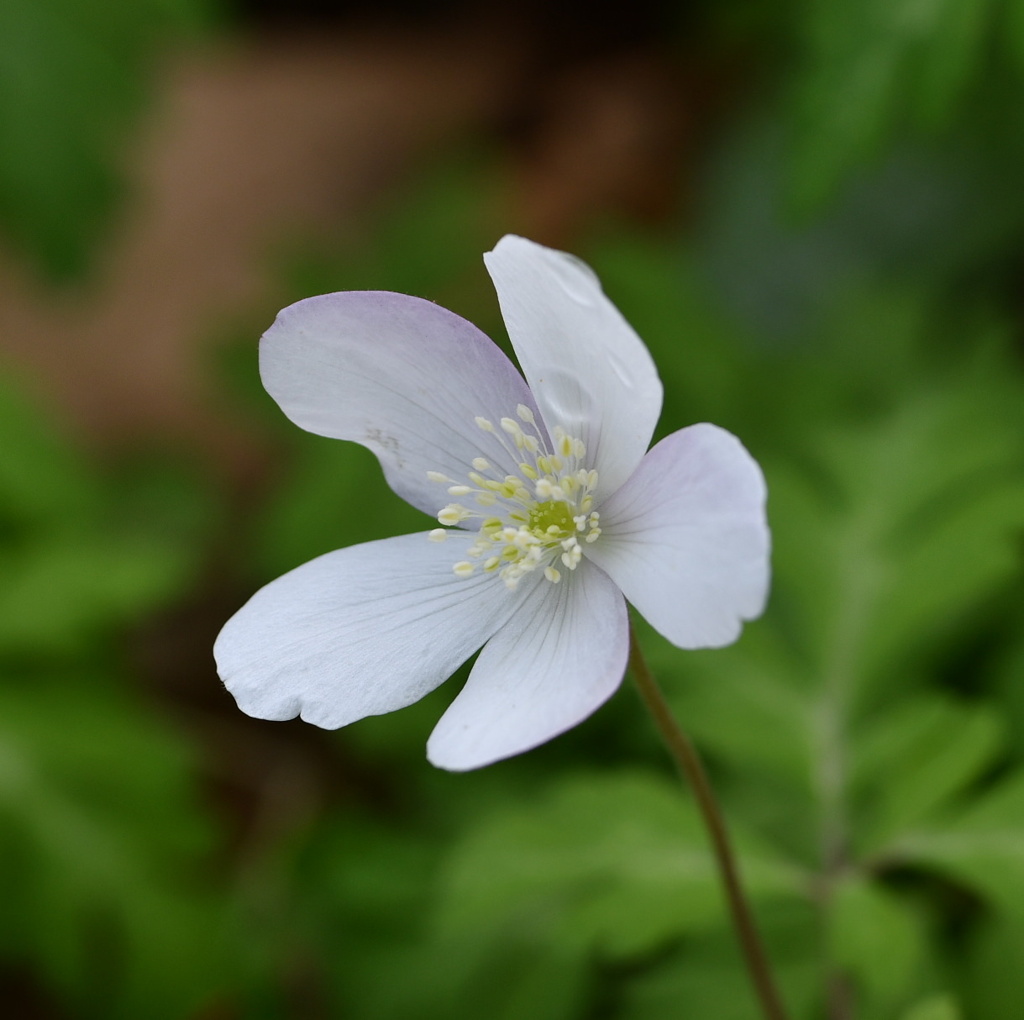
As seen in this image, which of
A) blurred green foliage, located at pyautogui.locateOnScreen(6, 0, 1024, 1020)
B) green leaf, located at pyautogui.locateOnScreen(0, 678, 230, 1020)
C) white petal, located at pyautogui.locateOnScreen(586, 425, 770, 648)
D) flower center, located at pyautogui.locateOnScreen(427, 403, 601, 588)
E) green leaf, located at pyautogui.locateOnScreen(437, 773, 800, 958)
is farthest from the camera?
green leaf, located at pyautogui.locateOnScreen(0, 678, 230, 1020)

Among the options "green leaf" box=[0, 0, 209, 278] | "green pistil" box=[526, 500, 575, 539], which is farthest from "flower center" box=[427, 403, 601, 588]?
"green leaf" box=[0, 0, 209, 278]

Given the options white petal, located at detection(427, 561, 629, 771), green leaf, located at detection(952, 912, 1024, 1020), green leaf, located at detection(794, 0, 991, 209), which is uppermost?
green leaf, located at detection(794, 0, 991, 209)

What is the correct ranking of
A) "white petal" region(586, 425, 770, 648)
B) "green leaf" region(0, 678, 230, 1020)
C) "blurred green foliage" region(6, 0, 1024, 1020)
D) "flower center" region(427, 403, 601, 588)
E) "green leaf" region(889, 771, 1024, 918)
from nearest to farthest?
"white petal" region(586, 425, 770, 648) → "flower center" region(427, 403, 601, 588) → "green leaf" region(889, 771, 1024, 918) → "blurred green foliage" region(6, 0, 1024, 1020) → "green leaf" region(0, 678, 230, 1020)

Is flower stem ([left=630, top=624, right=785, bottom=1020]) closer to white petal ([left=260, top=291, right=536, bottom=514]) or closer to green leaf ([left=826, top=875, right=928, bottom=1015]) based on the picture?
green leaf ([left=826, top=875, right=928, bottom=1015])

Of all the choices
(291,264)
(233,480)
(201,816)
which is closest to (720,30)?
(291,264)

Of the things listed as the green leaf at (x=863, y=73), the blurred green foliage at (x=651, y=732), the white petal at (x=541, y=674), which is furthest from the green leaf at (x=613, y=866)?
the green leaf at (x=863, y=73)

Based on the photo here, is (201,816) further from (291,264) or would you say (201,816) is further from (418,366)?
(291,264)

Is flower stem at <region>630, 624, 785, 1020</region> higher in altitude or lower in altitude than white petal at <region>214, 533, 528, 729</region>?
lower
